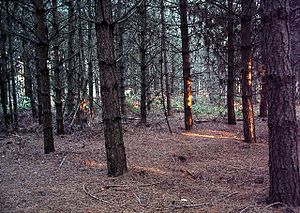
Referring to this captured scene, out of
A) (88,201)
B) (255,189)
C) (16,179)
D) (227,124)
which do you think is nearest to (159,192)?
(88,201)

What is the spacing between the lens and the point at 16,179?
5.78 m

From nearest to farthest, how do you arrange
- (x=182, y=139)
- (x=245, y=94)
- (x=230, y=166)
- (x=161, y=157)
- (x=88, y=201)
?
(x=88, y=201) → (x=230, y=166) → (x=161, y=157) → (x=245, y=94) → (x=182, y=139)

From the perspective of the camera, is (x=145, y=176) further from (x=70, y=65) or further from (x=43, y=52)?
(x=70, y=65)

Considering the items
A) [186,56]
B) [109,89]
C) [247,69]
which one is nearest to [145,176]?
[109,89]

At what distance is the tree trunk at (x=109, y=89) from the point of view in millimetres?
5480

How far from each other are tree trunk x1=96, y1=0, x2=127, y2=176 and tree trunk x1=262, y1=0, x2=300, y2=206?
261cm

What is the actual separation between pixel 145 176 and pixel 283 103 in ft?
8.90

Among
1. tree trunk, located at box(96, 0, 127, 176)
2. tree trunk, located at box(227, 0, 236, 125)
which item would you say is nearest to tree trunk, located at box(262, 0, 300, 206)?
tree trunk, located at box(96, 0, 127, 176)

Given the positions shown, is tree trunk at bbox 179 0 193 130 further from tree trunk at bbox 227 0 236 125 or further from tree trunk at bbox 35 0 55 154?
tree trunk at bbox 35 0 55 154

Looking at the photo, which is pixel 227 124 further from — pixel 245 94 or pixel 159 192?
pixel 159 192

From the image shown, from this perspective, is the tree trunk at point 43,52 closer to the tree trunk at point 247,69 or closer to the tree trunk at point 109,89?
the tree trunk at point 109,89

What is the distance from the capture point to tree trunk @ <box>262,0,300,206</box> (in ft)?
13.7

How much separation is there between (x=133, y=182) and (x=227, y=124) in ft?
25.0

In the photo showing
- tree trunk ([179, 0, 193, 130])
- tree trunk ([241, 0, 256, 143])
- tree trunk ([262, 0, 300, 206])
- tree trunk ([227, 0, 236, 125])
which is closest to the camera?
tree trunk ([262, 0, 300, 206])
